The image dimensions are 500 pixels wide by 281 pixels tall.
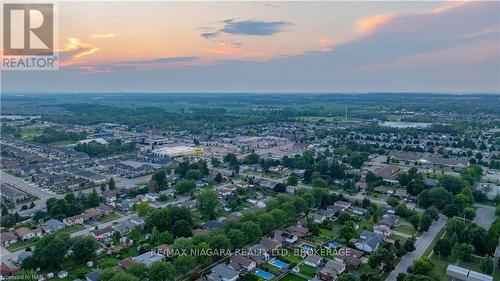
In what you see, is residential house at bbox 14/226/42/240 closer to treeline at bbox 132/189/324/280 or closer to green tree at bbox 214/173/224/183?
treeline at bbox 132/189/324/280

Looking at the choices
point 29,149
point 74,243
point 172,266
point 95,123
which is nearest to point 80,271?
point 74,243

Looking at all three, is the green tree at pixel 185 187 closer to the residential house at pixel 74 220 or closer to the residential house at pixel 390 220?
the residential house at pixel 74 220

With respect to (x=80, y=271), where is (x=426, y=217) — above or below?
above

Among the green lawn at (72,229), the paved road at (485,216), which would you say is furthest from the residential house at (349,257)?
the green lawn at (72,229)

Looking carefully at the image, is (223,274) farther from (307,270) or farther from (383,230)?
(383,230)

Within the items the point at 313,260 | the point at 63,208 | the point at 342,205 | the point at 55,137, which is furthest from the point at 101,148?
the point at 313,260

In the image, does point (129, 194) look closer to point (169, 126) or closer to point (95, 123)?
point (169, 126)
